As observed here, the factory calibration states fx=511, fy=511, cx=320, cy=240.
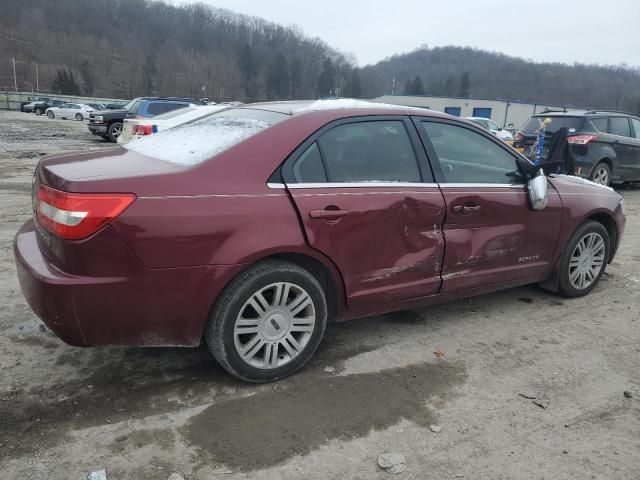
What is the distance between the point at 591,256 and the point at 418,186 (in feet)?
7.35

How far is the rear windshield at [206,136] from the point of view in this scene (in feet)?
9.52

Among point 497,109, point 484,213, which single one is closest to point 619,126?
point 484,213

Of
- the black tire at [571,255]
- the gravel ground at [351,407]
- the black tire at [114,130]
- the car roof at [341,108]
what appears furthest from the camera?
the black tire at [114,130]

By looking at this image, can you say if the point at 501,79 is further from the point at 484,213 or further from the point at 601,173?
the point at 484,213

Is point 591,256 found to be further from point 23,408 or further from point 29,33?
point 29,33

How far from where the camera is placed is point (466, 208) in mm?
3545

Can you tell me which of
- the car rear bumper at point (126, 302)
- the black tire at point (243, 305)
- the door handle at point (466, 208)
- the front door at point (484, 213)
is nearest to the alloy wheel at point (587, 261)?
the front door at point (484, 213)

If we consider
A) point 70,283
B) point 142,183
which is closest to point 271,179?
point 142,183

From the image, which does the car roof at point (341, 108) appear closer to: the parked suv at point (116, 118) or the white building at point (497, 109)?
the parked suv at point (116, 118)

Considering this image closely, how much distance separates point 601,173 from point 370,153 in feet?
28.3

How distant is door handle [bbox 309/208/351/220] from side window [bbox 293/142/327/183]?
19cm

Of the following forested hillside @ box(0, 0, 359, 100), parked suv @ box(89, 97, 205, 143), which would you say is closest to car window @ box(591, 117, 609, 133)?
parked suv @ box(89, 97, 205, 143)

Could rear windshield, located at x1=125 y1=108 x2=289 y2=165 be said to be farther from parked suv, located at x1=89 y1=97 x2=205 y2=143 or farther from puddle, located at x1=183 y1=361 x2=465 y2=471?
parked suv, located at x1=89 y1=97 x2=205 y2=143

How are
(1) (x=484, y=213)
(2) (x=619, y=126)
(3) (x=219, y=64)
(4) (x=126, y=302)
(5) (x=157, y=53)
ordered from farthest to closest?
(5) (x=157, y=53) < (3) (x=219, y=64) < (2) (x=619, y=126) < (1) (x=484, y=213) < (4) (x=126, y=302)
